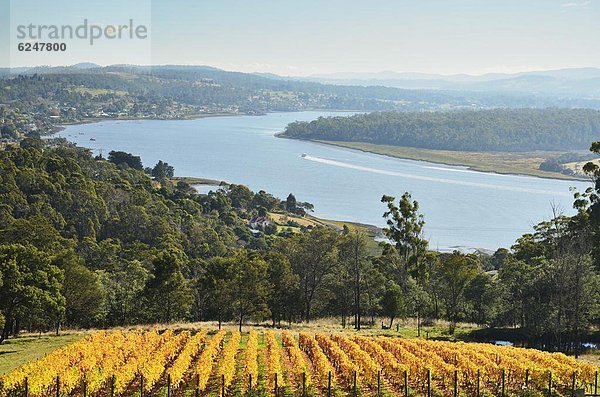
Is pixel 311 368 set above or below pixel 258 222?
above

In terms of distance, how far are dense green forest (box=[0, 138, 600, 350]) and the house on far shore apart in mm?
22663

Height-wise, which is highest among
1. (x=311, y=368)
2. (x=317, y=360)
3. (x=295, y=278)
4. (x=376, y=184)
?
(x=317, y=360)

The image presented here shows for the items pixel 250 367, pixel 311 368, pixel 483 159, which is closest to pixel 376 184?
pixel 483 159

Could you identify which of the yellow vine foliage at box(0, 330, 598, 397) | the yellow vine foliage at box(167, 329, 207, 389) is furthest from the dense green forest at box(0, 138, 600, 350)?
the yellow vine foliage at box(0, 330, 598, 397)

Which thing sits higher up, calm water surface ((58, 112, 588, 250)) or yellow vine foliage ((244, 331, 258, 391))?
yellow vine foliage ((244, 331, 258, 391))

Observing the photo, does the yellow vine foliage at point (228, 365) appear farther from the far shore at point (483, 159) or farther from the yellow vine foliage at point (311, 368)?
the far shore at point (483, 159)

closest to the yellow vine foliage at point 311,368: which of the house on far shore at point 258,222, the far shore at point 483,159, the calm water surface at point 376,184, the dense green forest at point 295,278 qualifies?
the dense green forest at point 295,278

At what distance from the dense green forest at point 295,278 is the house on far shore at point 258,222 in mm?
22663

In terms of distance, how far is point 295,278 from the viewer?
44969mm

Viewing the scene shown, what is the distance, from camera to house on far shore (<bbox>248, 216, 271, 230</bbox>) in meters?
101

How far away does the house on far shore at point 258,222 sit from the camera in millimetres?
100562

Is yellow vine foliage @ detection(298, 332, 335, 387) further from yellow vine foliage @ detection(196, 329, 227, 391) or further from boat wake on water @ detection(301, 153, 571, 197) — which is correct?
boat wake on water @ detection(301, 153, 571, 197)

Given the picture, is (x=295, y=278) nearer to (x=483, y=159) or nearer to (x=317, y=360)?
(x=317, y=360)

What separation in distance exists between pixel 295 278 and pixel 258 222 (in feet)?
190
